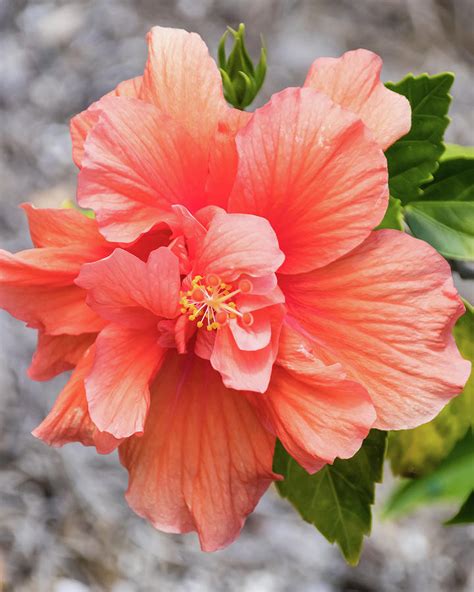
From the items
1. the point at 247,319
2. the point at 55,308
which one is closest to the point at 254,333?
the point at 247,319

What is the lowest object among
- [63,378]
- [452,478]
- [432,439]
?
[63,378]

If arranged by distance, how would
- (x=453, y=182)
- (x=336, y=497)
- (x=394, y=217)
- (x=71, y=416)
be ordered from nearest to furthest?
(x=71, y=416)
(x=394, y=217)
(x=336, y=497)
(x=453, y=182)

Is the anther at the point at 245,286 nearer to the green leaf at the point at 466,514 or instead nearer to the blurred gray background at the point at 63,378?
the green leaf at the point at 466,514

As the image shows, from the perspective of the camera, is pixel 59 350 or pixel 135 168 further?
pixel 59 350

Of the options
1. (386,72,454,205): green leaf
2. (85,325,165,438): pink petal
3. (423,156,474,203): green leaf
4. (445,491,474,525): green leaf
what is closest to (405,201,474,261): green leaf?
(423,156,474,203): green leaf

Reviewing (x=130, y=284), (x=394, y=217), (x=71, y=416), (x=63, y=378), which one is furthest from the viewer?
(x=63, y=378)

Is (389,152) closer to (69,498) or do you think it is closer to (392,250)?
(392,250)

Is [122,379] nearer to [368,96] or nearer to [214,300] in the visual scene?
[214,300]
